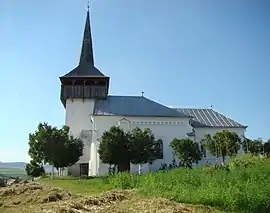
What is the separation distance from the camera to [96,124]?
138 ft

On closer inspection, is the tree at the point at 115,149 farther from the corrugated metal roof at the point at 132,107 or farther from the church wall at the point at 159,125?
the corrugated metal roof at the point at 132,107

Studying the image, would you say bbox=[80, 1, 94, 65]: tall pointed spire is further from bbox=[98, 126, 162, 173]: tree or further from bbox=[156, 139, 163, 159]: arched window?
bbox=[98, 126, 162, 173]: tree

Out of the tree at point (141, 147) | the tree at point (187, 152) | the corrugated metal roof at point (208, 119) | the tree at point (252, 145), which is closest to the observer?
the tree at point (141, 147)

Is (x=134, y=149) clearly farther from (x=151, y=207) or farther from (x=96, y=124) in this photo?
(x=151, y=207)

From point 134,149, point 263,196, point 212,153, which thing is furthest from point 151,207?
point 212,153

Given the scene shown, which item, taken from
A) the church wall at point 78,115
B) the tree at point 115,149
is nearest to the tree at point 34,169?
the tree at point 115,149

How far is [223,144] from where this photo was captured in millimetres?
38562

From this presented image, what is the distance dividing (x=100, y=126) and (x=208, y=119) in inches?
601

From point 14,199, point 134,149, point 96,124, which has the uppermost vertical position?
point 96,124

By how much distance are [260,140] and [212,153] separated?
6721mm

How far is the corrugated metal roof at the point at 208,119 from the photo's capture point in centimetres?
4672

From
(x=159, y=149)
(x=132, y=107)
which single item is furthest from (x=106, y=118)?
(x=159, y=149)

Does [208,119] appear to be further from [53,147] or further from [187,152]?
[53,147]

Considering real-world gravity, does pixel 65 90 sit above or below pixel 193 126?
above
